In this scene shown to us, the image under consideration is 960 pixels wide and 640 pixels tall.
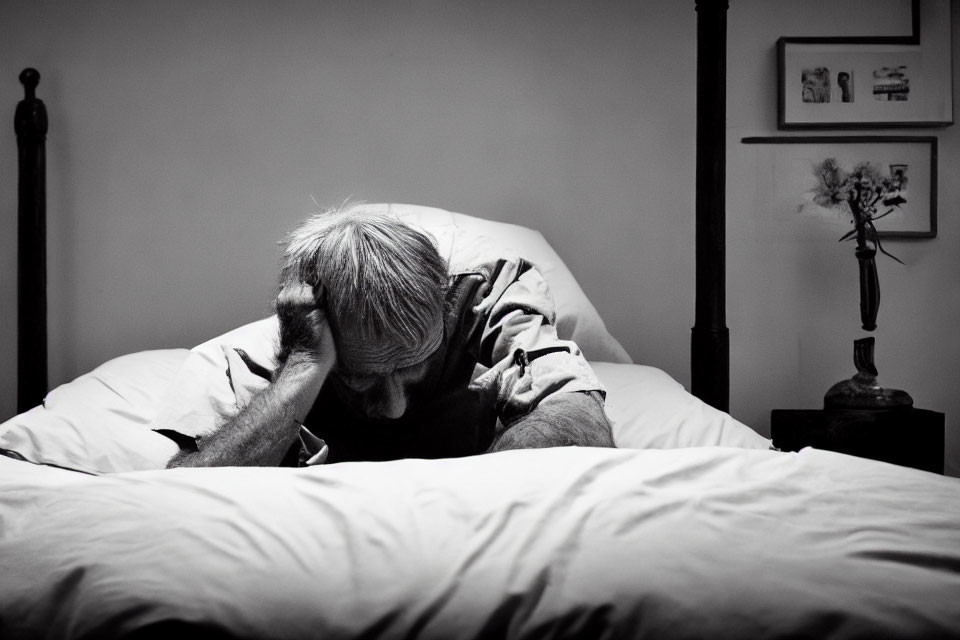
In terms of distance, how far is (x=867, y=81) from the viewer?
2209mm

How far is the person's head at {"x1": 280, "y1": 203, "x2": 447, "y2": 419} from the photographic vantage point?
1.09 meters

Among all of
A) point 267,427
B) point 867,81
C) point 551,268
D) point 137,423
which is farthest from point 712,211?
point 137,423

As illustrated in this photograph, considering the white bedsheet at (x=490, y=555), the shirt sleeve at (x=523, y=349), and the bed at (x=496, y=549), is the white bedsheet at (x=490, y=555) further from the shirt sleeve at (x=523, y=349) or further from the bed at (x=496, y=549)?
the shirt sleeve at (x=523, y=349)

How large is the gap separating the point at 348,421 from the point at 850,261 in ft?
5.29

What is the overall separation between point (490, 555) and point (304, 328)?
0.70m

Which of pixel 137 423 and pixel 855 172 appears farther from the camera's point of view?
pixel 855 172

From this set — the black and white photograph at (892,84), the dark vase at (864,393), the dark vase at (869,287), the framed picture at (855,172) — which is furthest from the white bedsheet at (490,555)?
the black and white photograph at (892,84)

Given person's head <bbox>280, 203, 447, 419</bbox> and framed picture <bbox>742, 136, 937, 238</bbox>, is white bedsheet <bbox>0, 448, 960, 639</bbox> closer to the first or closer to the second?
person's head <bbox>280, 203, 447, 419</bbox>

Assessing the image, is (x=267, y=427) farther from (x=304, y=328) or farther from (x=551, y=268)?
(x=551, y=268)

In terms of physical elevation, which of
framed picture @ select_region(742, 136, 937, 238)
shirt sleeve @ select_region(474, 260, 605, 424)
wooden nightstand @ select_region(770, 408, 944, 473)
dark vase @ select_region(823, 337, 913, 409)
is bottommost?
wooden nightstand @ select_region(770, 408, 944, 473)

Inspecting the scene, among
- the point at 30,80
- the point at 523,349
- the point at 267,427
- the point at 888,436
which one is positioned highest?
the point at 30,80

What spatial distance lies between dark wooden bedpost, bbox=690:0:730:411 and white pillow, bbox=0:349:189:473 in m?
1.07

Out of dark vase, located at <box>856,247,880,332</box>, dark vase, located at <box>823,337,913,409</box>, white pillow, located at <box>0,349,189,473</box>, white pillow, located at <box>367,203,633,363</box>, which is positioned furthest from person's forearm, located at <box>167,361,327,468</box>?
dark vase, located at <box>856,247,880,332</box>

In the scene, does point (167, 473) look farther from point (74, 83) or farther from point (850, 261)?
point (850, 261)
